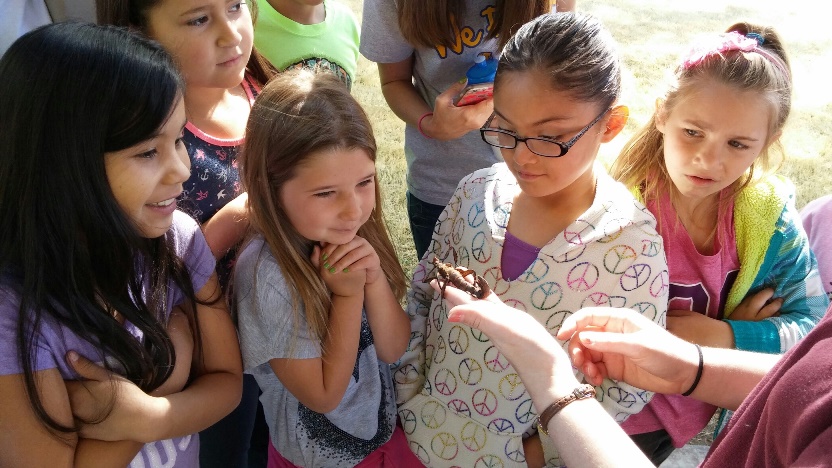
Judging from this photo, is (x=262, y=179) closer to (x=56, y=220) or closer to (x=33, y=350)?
(x=56, y=220)

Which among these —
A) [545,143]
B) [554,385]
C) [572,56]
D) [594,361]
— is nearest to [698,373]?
[594,361]

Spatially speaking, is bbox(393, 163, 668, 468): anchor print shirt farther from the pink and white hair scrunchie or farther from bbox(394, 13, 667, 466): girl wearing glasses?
the pink and white hair scrunchie

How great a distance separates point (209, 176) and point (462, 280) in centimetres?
73

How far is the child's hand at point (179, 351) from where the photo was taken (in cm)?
156

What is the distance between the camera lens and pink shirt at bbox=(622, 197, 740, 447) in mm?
1839

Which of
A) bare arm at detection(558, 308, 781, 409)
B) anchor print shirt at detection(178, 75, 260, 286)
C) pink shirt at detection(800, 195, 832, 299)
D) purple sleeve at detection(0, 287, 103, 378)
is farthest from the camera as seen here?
pink shirt at detection(800, 195, 832, 299)

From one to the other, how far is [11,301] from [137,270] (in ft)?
0.84

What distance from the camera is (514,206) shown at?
182 cm

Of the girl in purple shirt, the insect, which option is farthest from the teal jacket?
the girl in purple shirt

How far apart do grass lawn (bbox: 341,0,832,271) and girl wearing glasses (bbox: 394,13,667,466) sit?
2069 mm

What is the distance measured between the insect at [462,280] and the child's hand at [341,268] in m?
0.20

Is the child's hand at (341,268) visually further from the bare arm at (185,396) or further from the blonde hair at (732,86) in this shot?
the blonde hair at (732,86)

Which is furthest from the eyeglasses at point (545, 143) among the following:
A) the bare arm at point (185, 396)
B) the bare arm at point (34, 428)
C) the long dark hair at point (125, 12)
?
the bare arm at point (34, 428)

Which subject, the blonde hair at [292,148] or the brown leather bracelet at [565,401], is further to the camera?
the blonde hair at [292,148]
